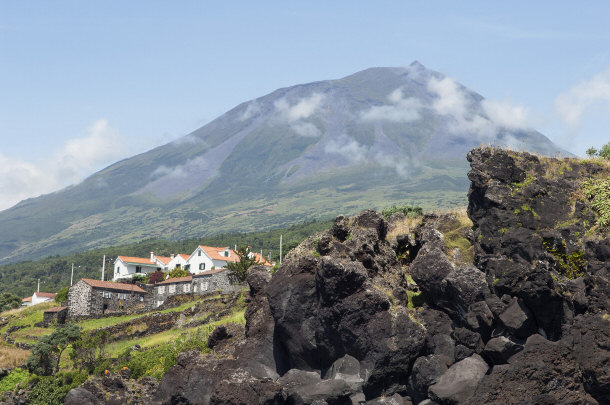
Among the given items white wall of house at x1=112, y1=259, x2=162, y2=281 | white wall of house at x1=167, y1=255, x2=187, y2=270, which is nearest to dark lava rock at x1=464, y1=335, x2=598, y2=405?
white wall of house at x1=167, y1=255, x2=187, y2=270

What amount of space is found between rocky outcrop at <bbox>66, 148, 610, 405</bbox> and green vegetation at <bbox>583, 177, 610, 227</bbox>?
382mm

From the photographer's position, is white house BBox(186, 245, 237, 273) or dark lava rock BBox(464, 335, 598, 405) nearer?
dark lava rock BBox(464, 335, 598, 405)

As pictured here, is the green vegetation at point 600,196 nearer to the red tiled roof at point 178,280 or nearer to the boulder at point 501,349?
the boulder at point 501,349

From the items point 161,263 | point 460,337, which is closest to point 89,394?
point 460,337

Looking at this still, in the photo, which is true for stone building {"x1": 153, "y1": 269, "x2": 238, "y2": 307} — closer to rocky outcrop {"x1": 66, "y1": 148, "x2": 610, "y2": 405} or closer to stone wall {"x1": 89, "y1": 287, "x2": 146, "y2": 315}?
stone wall {"x1": 89, "y1": 287, "x2": 146, "y2": 315}

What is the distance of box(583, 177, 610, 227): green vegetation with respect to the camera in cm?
2741

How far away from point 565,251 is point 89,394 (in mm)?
22981

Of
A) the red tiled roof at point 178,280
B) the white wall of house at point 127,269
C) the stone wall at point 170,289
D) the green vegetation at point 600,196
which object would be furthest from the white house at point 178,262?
the green vegetation at point 600,196

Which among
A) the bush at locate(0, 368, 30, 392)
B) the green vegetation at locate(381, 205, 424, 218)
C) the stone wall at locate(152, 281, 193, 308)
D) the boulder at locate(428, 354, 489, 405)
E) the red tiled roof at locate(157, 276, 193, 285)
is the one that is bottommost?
the stone wall at locate(152, 281, 193, 308)

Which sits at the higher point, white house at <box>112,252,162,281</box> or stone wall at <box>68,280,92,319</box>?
stone wall at <box>68,280,92,319</box>

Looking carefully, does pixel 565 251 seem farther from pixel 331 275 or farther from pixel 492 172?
pixel 331 275

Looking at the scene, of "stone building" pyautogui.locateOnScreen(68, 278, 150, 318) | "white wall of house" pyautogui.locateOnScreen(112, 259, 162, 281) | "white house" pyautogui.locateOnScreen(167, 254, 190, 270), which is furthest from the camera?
"white wall of house" pyautogui.locateOnScreen(112, 259, 162, 281)

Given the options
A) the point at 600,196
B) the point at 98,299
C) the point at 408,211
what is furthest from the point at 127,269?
the point at 600,196

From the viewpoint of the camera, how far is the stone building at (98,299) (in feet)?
238
